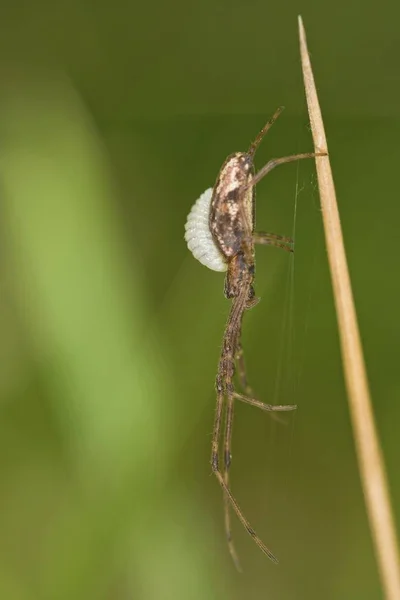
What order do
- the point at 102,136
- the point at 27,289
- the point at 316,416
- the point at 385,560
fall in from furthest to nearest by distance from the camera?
the point at 102,136, the point at 316,416, the point at 27,289, the point at 385,560

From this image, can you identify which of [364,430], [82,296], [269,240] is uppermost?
[269,240]

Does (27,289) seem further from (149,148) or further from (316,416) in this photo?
(316,416)

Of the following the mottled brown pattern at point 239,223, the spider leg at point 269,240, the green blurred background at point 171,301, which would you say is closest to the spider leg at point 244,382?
the green blurred background at point 171,301

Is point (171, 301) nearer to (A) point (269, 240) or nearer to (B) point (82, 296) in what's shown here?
(B) point (82, 296)

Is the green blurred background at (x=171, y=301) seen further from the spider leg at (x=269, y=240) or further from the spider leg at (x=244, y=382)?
the spider leg at (x=269, y=240)

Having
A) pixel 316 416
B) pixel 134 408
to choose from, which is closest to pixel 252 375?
pixel 316 416

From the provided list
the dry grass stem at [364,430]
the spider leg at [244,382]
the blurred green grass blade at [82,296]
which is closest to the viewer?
the dry grass stem at [364,430]

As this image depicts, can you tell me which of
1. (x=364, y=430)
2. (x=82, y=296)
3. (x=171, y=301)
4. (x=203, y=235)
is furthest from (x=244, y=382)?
(x=364, y=430)
